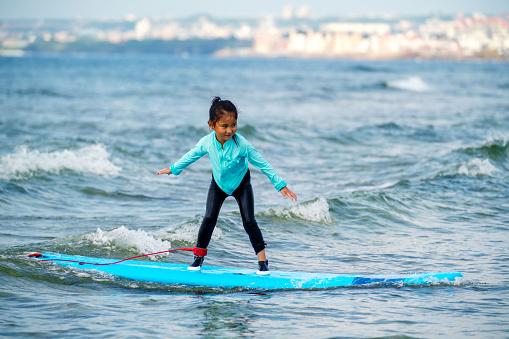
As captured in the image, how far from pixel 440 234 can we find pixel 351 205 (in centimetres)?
174

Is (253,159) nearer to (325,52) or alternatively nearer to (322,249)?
(322,249)

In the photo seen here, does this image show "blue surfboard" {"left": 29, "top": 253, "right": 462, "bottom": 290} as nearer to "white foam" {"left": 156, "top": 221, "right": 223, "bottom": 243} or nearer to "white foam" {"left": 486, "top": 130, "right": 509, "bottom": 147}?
"white foam" {"left": 156, "top": 221, "right": 223, "bottom": 243}

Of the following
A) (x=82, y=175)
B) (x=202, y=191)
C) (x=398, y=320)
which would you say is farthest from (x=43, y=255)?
(x=82, y=175)

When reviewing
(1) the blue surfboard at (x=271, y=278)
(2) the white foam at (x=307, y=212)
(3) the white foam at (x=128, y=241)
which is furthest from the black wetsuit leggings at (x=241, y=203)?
(2) the white foam at (x=307, y=212)

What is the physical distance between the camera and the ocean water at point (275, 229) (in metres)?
4.57

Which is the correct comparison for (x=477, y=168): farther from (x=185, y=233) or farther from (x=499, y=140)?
(x=185, y=233)

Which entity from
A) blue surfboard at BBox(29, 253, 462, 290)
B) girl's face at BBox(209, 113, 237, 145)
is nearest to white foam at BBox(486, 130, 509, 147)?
blue surfboard at BBox(29, 253, 462, 290)

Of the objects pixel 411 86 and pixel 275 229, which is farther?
pixel 411 86

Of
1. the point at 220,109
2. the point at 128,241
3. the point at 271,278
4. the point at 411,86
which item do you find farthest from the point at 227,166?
the point at 411,86

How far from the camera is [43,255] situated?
6035 mm

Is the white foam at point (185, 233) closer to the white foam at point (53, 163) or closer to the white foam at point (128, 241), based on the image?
the white foam at point (128, 241)

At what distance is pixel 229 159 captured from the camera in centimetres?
518

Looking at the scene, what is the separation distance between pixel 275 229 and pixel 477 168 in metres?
6.04

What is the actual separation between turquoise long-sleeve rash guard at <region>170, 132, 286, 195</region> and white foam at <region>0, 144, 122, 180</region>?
6581mm
